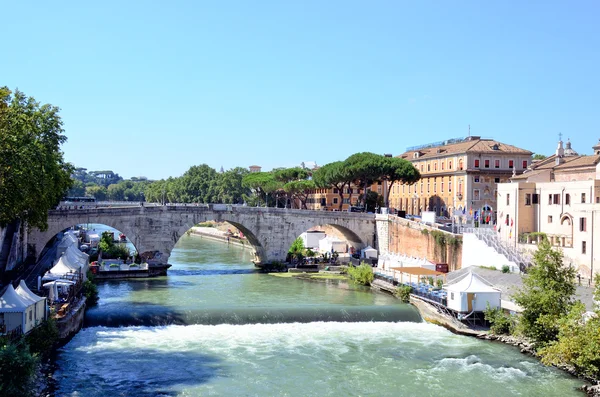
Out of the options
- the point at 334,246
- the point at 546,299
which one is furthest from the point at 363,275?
the point at 546,299

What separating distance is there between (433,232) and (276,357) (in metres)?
26.2

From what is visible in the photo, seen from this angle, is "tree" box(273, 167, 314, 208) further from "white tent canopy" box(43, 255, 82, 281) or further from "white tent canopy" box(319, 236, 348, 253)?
"white tent canopy" box(43, 255, 82, 281)

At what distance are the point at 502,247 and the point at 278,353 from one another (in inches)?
850

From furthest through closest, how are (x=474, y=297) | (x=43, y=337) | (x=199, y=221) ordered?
(x=199, y=221) < (x=474, y=297) < (x=43, y=337)

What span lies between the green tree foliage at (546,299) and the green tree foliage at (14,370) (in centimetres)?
2033

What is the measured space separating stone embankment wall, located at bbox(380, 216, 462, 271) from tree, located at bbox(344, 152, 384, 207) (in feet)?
38.4

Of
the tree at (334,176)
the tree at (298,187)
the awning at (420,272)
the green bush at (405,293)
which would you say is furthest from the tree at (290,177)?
the green bush at (405,293)

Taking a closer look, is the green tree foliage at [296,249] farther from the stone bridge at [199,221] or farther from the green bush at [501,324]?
the green bush at [501,324]

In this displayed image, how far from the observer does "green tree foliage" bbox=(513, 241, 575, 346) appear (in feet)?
91.0

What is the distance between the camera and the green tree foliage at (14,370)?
19.4m

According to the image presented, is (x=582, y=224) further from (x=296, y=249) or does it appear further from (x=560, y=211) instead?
(x=296, y=249)

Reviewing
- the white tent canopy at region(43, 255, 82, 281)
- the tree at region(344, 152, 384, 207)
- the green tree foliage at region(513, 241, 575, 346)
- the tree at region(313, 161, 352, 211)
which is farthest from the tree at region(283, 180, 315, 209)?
the green tree foliage at region(513, 241, 575, 346)

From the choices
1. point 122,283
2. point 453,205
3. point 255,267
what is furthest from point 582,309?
point 453,205

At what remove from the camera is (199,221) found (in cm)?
5534
